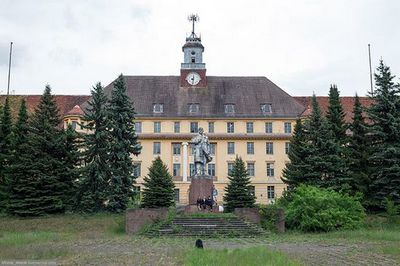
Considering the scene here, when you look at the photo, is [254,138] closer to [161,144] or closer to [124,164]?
[161,144]

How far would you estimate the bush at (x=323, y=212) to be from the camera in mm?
28828

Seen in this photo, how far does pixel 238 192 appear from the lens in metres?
42.7

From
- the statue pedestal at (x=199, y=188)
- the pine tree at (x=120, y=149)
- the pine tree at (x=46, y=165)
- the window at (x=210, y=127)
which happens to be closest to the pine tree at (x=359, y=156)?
the statue pedestal at (x=199, y=188)

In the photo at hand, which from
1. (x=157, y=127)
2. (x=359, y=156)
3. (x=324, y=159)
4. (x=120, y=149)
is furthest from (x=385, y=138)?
(x=157, y=127)

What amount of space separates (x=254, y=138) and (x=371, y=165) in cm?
2135

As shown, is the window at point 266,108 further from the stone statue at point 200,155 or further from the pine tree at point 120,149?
the stone statue at point 200,155

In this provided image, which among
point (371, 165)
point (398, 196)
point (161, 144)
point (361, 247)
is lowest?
point (361, 247)

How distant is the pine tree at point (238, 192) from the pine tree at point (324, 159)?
6446 mm

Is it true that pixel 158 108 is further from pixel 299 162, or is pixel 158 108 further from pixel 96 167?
pixel 299 162

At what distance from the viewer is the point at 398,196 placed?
111ft

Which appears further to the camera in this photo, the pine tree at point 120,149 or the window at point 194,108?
the window at point 194,108

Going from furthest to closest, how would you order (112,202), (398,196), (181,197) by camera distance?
(181,197)
(112,202)
(398,196)

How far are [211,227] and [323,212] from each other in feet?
21.8

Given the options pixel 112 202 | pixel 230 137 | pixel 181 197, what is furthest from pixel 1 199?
pixel 230 137
